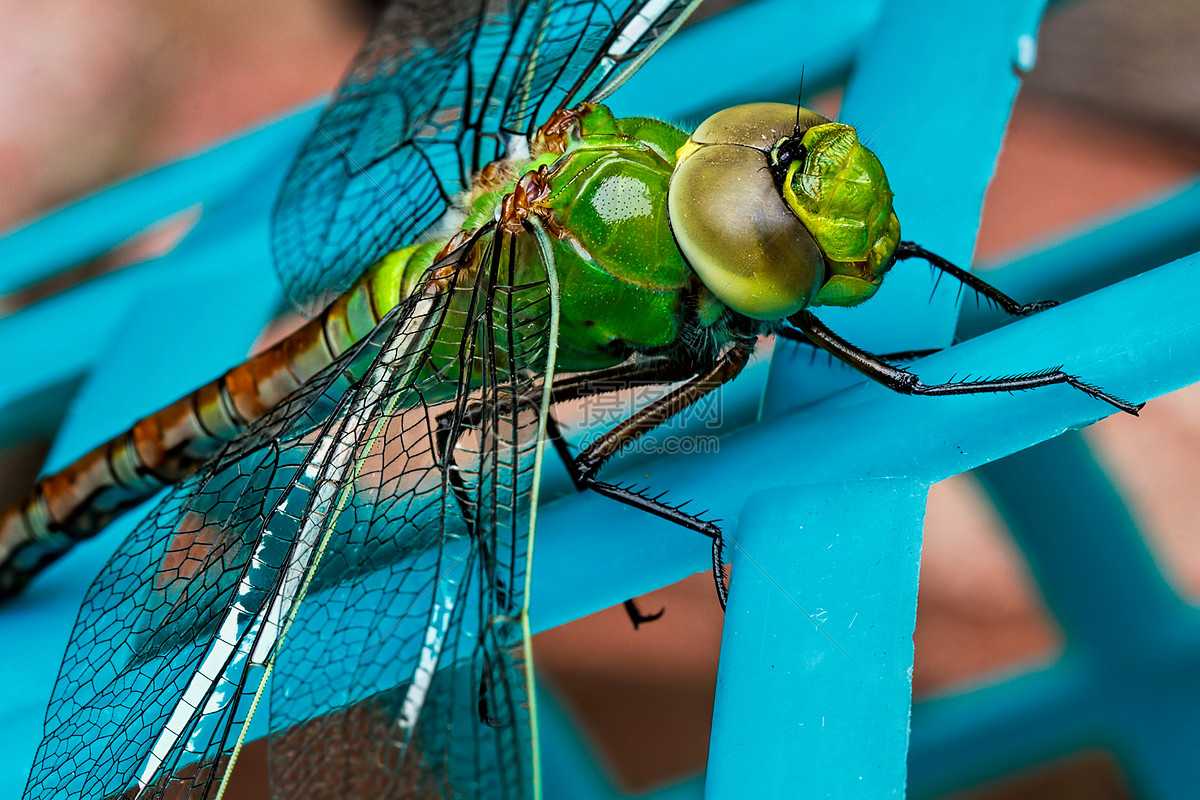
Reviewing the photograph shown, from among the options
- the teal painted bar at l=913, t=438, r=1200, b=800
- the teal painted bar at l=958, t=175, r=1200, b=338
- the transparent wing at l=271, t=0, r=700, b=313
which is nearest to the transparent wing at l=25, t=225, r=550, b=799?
the transparent wing at l=271, t=0, r=700, b=313

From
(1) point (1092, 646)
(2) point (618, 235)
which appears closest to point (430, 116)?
(2) point (618, 235)

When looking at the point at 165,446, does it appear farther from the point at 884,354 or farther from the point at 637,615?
the point at 884,354

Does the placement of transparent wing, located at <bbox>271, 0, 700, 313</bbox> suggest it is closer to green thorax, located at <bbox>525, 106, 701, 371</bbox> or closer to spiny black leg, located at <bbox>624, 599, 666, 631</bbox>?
green thorax, located at <bbox>525, 106, 701, 371</bbox>

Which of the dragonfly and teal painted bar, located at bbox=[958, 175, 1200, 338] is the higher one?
teal painted bar, located at bbox=[958, 175, 1200, 338]

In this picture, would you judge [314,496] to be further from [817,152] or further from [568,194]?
[817,152]

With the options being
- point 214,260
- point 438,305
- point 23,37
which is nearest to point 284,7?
point 23,37

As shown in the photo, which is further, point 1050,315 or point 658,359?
point 658,359
